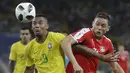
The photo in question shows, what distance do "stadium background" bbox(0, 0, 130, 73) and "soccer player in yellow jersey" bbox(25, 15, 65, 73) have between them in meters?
11.7

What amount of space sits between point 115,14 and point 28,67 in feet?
45.9

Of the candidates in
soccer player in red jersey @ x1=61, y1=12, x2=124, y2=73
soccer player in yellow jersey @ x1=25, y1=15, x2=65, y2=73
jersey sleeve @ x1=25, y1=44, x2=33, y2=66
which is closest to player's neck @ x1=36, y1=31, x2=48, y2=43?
soccer player in yellow jersey @ x1=25, y1=15, x2=65, y2=73

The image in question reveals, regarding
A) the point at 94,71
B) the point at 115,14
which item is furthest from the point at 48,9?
the point at 94,71

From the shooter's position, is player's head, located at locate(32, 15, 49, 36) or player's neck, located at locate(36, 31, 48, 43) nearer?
player's head, located at locate(32, 15, 49, 36)

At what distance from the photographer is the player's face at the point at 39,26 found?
259 inches

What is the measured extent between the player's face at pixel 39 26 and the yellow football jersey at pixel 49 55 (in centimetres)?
18

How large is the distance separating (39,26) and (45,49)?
37 cm

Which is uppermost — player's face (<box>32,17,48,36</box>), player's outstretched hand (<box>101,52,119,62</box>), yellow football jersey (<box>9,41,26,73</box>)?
player's face (<box>32,17,48,36</box>)

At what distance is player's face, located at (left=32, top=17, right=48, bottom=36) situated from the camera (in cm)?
659

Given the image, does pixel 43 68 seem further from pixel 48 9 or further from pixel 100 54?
pixel 48 9

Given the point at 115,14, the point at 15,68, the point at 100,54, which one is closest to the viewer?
the point at 100,54

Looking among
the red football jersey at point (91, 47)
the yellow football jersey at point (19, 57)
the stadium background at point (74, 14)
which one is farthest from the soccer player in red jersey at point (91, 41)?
the stadium background at point (74, 14)

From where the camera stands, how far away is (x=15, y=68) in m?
9.96

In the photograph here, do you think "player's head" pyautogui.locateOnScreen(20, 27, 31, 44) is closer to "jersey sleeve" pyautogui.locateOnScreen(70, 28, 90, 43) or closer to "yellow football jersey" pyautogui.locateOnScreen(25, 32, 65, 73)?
A: "yellow football jersey" pyautogui.locateOnScreen(25, 32, 65, 73)
